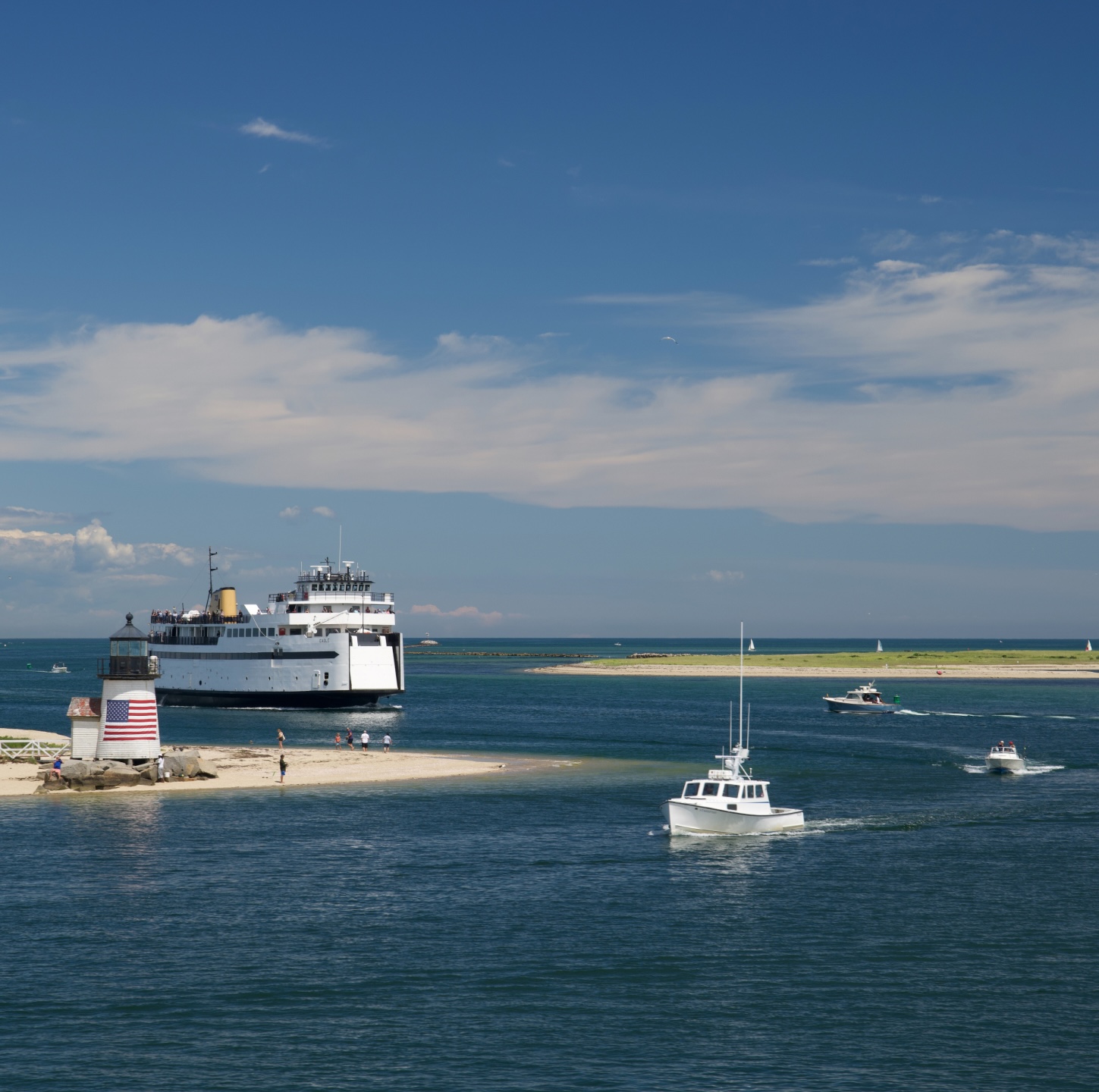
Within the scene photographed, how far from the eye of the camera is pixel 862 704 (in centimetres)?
11756

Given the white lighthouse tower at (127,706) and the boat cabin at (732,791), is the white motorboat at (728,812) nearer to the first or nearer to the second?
the boat cabin at (732,791)

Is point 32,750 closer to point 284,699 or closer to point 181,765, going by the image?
point 181,765

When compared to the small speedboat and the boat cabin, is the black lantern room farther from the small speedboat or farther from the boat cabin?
the small speedboat

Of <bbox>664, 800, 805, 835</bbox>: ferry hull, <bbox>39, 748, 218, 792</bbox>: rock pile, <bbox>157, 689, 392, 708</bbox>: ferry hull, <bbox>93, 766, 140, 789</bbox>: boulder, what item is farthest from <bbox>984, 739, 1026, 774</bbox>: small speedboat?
<bbox>157, 689, 392, 708</bbox>: ferry hull

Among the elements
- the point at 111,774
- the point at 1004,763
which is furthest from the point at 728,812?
the point at 111,774

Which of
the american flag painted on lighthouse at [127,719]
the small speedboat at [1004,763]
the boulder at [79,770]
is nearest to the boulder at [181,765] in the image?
the american flag painted on lighthouse at [127,719]

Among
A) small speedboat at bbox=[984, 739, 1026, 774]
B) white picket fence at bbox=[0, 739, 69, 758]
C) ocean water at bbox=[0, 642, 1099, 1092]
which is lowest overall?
small speedboat at bbox=[984, 739, 1026, 774]

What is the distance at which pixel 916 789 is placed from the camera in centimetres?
6262

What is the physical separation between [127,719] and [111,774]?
3055 millimetres

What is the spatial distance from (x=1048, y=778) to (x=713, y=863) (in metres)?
33.0

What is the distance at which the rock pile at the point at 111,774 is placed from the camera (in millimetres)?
59344

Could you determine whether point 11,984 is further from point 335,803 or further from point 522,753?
point 522,753

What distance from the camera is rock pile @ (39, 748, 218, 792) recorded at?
5934 centimetres

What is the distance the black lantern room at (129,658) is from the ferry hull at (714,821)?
29.6 meters
